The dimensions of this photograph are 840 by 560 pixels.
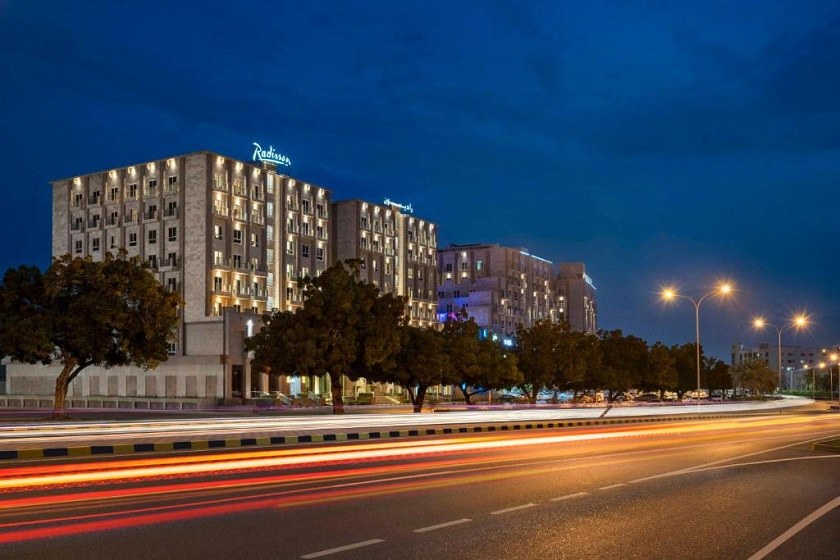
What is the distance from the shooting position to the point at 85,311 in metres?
48.3

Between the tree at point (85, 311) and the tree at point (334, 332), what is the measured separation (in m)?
6.71

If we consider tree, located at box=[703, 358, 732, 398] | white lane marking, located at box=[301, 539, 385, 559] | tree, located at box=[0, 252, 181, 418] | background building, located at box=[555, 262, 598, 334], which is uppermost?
background building, located at box=[555, 262, 598, 334]

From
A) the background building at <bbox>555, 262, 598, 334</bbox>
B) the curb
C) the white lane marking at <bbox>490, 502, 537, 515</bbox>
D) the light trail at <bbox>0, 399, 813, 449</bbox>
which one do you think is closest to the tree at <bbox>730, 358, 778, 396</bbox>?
the background building at <bbox>555, 262, 598, 334</bbox>

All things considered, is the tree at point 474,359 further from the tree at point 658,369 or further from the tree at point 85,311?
the tree at point 658,369

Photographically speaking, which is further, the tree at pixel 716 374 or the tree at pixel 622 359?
the tree at pixel 716 374

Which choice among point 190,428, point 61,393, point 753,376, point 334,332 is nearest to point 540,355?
point 334,332

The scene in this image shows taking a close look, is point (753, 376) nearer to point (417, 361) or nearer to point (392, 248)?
point (392, 248)

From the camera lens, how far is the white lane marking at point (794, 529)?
1058cm

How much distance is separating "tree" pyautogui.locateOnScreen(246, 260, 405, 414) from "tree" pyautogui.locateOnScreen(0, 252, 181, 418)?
671 cm

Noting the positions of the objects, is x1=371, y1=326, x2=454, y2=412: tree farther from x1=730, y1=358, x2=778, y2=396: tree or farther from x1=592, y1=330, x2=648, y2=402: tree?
x1=730, y1=358, x2=778, y2=396: tree

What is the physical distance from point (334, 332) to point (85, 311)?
13656mm

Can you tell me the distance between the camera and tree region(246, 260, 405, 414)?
173 ft

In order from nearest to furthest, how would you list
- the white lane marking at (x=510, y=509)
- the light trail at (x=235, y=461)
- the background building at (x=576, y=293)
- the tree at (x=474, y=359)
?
the white lane marking at (x=510, y=509), the light trail at (x=235, y=461), the tree at (x=474, y=359), the background building at (x=576, y=293)

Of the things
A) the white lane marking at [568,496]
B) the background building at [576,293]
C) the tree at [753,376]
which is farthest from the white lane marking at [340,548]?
the background building at [576,293]
